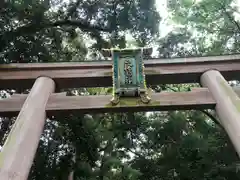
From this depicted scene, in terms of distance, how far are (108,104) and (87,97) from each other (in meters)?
0.30

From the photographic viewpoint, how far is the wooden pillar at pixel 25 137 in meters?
2.73

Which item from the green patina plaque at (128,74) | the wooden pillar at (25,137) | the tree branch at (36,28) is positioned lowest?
the wooden pillar at (25,137)

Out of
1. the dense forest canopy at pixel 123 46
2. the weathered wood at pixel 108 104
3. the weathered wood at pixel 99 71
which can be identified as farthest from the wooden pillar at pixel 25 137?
the dense forest canopy at pixel 123 46

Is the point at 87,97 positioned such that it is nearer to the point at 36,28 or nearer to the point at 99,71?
the point at 99,71

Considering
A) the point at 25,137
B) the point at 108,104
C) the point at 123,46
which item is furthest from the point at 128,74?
the point at 123,46

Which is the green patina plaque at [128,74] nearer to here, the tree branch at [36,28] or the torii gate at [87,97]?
the torii gate at [87,97]

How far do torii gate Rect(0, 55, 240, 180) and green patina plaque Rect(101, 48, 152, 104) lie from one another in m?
0.12

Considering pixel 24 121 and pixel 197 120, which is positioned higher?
pixel 197 120

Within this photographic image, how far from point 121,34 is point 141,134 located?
9.15 ft

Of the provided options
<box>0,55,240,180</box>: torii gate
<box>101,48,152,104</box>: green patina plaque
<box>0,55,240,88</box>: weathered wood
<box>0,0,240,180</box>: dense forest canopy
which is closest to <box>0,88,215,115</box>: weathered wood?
<box>0,55,240,180</box>: torii gate

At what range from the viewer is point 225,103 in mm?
3574

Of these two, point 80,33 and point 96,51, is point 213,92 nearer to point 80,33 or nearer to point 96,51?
point 96,51

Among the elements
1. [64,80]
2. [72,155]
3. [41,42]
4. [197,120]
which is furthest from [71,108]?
[197,120]

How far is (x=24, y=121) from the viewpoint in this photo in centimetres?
331
